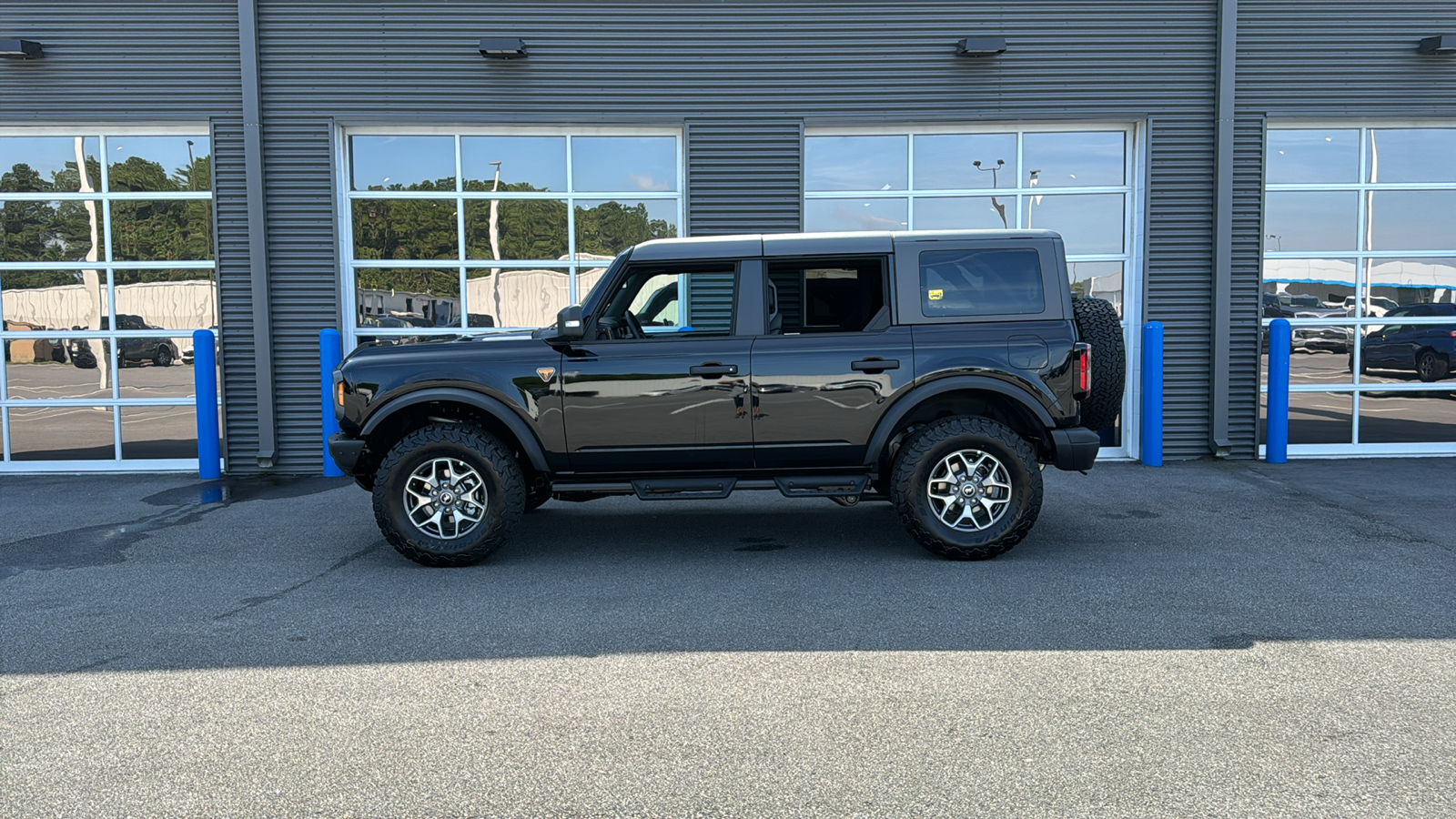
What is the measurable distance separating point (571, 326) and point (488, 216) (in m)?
4.74

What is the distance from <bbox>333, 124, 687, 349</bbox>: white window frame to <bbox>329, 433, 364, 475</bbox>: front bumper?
4280 millimetres

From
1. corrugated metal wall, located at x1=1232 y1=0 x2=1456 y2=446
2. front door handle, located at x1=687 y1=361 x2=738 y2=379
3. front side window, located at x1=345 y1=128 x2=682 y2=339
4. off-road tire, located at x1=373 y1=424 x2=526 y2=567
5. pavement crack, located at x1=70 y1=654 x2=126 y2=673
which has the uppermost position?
corrugated metal wall, located at x1=1232 y1=0 x2=1456 y2=446

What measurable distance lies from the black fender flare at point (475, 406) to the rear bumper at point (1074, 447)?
2934 mm

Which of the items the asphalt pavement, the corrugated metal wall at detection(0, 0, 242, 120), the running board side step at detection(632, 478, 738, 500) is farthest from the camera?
the corrugated metal wall at detection(0, 0, 242, 120)

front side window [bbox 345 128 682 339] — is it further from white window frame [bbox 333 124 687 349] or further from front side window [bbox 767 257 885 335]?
front side window [bbox 767 257 885 335]

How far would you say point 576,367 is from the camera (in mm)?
6336

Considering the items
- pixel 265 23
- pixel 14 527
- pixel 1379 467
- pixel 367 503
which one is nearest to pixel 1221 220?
pixel 1379 467

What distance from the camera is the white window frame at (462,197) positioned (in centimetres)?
1042

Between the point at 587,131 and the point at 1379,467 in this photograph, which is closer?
the point at 1379,467

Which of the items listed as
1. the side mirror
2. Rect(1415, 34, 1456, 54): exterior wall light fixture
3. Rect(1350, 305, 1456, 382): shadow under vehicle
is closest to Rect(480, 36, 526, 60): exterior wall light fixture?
the side mirror

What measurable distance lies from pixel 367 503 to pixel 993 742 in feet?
20.4

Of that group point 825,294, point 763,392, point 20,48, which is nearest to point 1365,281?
point 825,294

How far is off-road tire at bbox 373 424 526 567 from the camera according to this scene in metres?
6.29

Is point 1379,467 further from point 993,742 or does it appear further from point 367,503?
point 367,503
